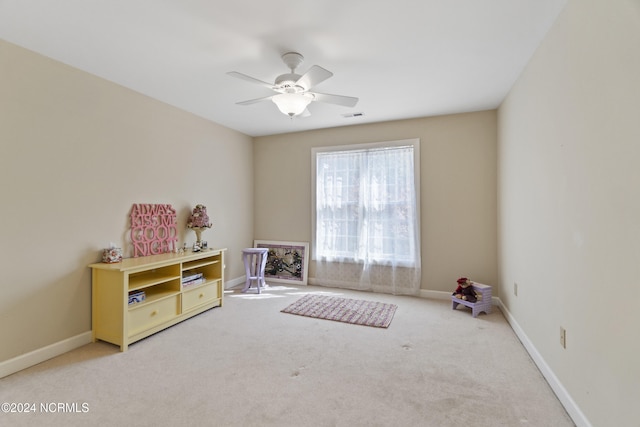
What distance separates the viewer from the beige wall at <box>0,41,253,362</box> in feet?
7.32

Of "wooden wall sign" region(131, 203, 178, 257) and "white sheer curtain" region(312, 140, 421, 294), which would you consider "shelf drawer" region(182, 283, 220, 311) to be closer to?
"wooden wall sign" region(131, 203, 178, 257)

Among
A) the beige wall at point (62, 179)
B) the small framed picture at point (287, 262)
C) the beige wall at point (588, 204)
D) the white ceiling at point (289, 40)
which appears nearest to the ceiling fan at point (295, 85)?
the white ceiling at point (289, 40)

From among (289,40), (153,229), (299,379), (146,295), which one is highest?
(289,40)

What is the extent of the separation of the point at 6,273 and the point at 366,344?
2.90 metres

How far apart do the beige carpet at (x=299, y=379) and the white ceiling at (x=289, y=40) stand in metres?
2.48

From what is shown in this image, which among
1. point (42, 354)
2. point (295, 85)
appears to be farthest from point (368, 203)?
point (42, 354)

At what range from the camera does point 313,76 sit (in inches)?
86.3

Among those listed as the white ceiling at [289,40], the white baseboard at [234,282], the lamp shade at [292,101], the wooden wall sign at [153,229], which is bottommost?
the white baseboard at [234,282]

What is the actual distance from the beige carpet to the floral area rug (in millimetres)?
171

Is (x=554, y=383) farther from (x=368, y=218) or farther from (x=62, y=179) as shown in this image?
(x=62, y=179)

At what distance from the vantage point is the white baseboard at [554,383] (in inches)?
63.5

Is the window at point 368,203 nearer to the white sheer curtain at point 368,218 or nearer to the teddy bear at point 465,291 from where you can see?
the white sheer curtain at point 368,218

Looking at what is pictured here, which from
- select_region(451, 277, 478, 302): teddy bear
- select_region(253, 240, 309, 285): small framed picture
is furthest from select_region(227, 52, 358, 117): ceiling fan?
select_region(253, 240, 309, 285): small framed picture

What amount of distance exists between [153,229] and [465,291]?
3.71m
